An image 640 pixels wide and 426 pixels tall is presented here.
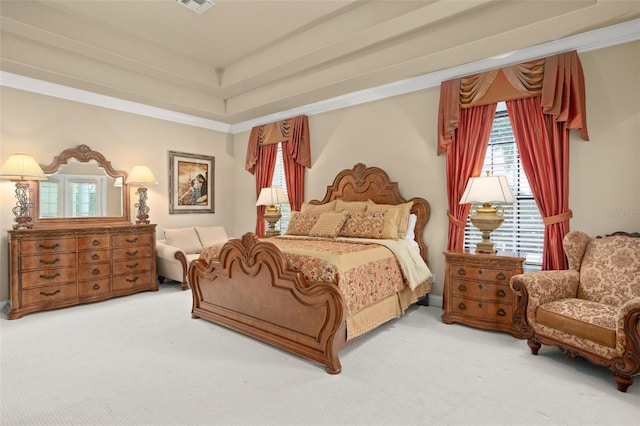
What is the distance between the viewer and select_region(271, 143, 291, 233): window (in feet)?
19.4

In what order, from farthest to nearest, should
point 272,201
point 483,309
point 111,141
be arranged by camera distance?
point 272,201, point 111,141, point 483,309

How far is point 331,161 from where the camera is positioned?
521 cm

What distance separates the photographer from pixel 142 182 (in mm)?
5062

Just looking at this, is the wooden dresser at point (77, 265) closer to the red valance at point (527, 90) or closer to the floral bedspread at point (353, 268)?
the floral bedspread at point (353, 268)

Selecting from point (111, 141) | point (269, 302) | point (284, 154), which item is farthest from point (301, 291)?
point (111, 141)

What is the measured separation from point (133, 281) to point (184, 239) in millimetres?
966

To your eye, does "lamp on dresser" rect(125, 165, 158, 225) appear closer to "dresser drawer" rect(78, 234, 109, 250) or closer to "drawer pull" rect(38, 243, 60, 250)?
"dresser drawer" rect(78, 234, 109, 250)

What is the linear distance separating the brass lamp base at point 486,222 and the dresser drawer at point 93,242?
4.53m

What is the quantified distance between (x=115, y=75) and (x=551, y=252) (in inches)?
220

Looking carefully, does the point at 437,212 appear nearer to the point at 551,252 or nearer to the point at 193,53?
the point at 551,252

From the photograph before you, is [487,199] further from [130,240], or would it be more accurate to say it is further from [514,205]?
[130,240]

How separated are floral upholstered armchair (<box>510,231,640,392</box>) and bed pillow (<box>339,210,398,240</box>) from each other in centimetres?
141

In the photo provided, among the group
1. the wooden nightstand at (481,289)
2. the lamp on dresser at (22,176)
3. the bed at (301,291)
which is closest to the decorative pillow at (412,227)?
the bed at (301,291)

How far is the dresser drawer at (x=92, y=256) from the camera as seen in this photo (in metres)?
4.31
